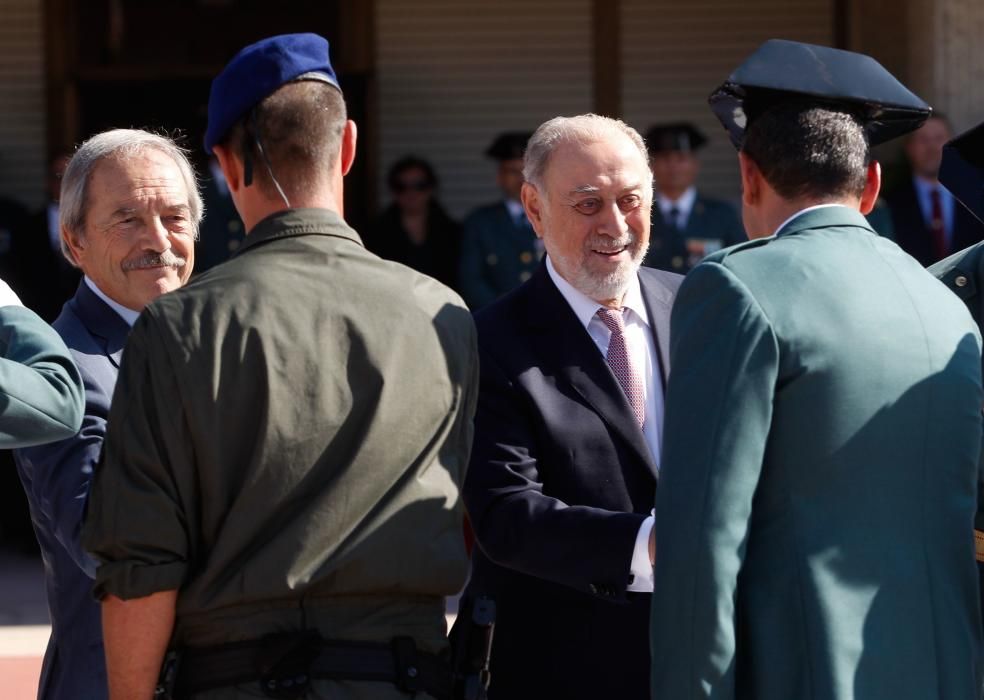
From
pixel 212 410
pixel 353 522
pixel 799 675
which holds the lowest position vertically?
pixel 799 675

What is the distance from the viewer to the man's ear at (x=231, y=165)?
252 centimetres

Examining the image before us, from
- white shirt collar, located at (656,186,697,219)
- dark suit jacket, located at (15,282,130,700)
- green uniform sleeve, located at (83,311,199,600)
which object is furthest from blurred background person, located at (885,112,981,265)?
green uniform sleeve, located at (83,311,199,600)

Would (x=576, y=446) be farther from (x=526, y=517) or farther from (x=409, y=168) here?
(x=409, y=168)

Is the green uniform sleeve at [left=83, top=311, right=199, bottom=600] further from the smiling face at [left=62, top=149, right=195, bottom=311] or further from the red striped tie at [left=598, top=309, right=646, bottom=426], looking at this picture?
the red striped tie at [left=598, top=309, right=646, bottom=426]

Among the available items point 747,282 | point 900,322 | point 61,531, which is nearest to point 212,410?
point 61,531

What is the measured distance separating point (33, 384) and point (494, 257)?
6.05 metres

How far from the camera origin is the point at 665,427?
2.59m

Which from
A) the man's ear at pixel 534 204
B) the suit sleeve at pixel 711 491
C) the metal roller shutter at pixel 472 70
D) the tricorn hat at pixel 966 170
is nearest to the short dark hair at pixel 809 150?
the suit sleeve at pixel 711 491

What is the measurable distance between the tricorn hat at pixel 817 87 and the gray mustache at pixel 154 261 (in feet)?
4.05

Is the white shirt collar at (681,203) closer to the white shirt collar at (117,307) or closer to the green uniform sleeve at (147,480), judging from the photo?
the white shirt collar at (117,307)

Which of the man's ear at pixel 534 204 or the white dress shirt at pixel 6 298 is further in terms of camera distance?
the man's ear at pixel 534 204

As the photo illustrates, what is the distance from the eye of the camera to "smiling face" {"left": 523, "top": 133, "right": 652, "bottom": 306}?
134 inches

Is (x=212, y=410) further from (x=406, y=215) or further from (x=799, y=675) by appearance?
(x=406, y=215)

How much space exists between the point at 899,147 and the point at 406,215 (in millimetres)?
2954
